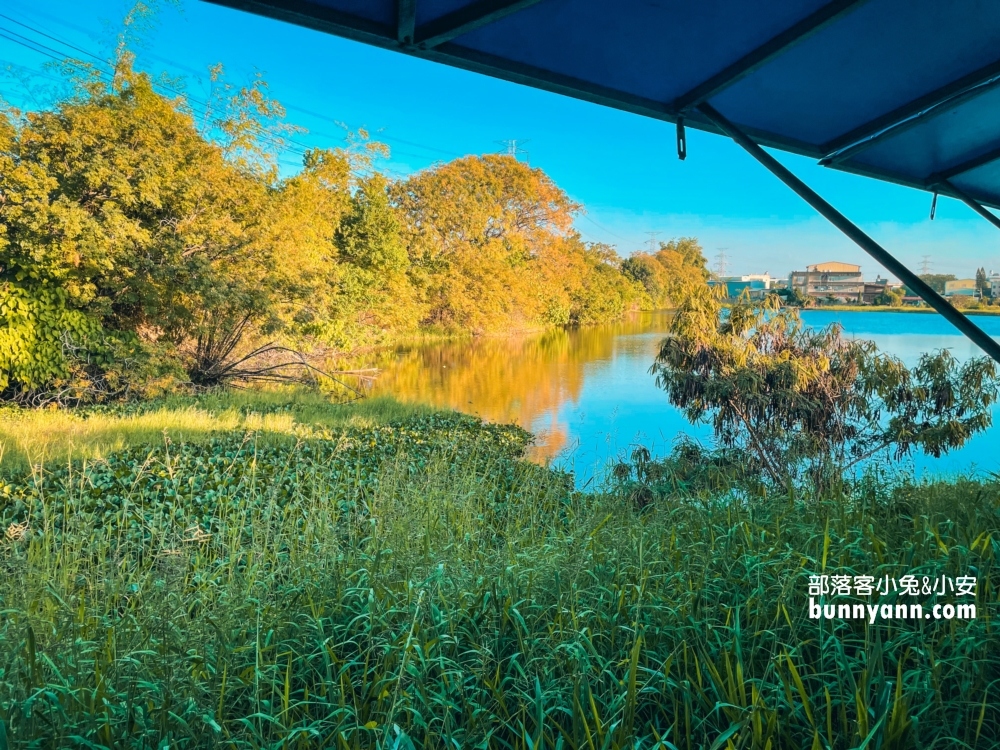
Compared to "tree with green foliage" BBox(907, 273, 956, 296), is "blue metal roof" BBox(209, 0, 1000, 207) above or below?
above

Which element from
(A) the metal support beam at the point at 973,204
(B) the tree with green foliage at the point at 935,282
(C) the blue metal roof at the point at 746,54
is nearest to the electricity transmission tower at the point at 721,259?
(B) the tree with green foliage at the point at 935,282

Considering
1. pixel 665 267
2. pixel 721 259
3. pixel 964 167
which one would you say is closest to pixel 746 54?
pixel 964 167

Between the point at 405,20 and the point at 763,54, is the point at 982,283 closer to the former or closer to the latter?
the point at 763,54

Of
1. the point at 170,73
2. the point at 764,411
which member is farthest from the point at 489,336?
the point at 764,411

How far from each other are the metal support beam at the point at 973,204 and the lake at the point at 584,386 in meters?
3.29

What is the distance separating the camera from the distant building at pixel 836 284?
416 inches

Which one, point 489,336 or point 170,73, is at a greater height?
point 170,73

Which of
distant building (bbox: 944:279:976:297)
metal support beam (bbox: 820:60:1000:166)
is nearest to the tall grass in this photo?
metal support beam (bbox: 820:60:1000:166)

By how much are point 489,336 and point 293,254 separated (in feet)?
38.8

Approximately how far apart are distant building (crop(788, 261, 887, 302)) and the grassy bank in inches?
310

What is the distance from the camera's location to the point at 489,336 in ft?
70.0

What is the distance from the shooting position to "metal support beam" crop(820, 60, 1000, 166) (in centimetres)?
157

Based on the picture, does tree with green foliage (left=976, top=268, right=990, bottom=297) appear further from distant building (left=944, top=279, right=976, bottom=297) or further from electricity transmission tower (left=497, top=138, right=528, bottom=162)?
electricity transmission tower (left=497, top=138, right=528, bottom=162)

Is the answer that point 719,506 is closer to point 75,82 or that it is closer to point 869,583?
point 869,583
